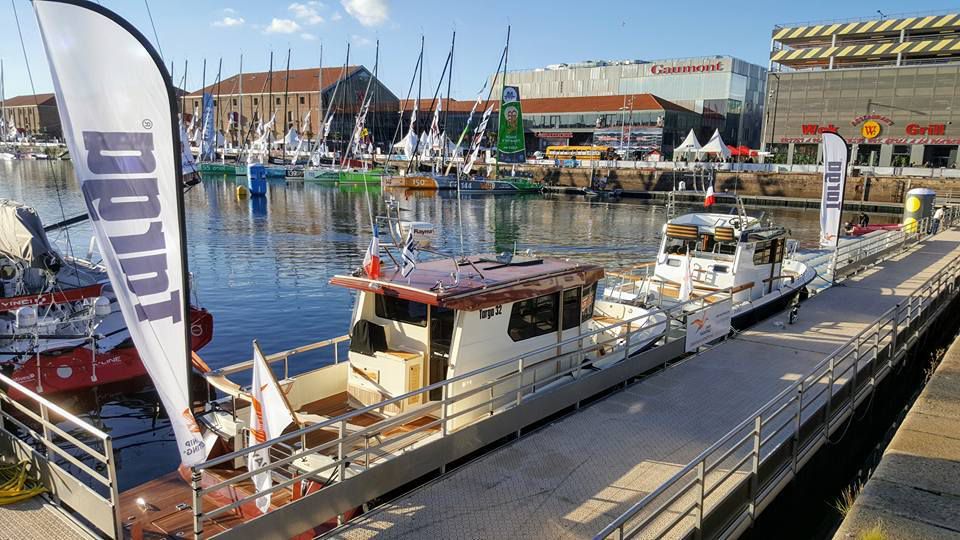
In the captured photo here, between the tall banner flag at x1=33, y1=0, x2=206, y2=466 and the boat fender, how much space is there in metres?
12.7

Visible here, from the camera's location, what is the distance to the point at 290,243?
141ft

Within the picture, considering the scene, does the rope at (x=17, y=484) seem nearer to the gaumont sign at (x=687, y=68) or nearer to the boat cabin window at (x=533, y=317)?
the boat cabin window at (x=533, y=317)

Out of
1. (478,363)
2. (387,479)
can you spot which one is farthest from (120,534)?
(478,363)

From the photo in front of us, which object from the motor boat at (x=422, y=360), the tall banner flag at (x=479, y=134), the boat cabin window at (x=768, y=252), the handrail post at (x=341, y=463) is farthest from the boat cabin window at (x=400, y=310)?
the tall banner flag at (x=479, y=134)

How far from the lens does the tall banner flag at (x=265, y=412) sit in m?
7.72

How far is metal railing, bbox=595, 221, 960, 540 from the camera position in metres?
7.64

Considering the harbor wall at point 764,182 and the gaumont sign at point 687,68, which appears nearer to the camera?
the harbor wall at point 764,182

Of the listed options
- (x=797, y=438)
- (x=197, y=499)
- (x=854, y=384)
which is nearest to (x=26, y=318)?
(x=197, y=499)

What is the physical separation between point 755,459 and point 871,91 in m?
92.9

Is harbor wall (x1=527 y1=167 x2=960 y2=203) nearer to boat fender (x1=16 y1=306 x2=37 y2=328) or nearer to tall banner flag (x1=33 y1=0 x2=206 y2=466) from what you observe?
boat fender (x1=16 y1=306 x2=37 y2=328)

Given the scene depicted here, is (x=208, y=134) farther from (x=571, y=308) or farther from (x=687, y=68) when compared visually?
(x=571, y=308)

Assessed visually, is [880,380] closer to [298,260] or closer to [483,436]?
[483,436]

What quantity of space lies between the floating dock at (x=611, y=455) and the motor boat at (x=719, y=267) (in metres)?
2.24

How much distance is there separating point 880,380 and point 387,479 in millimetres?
11020
